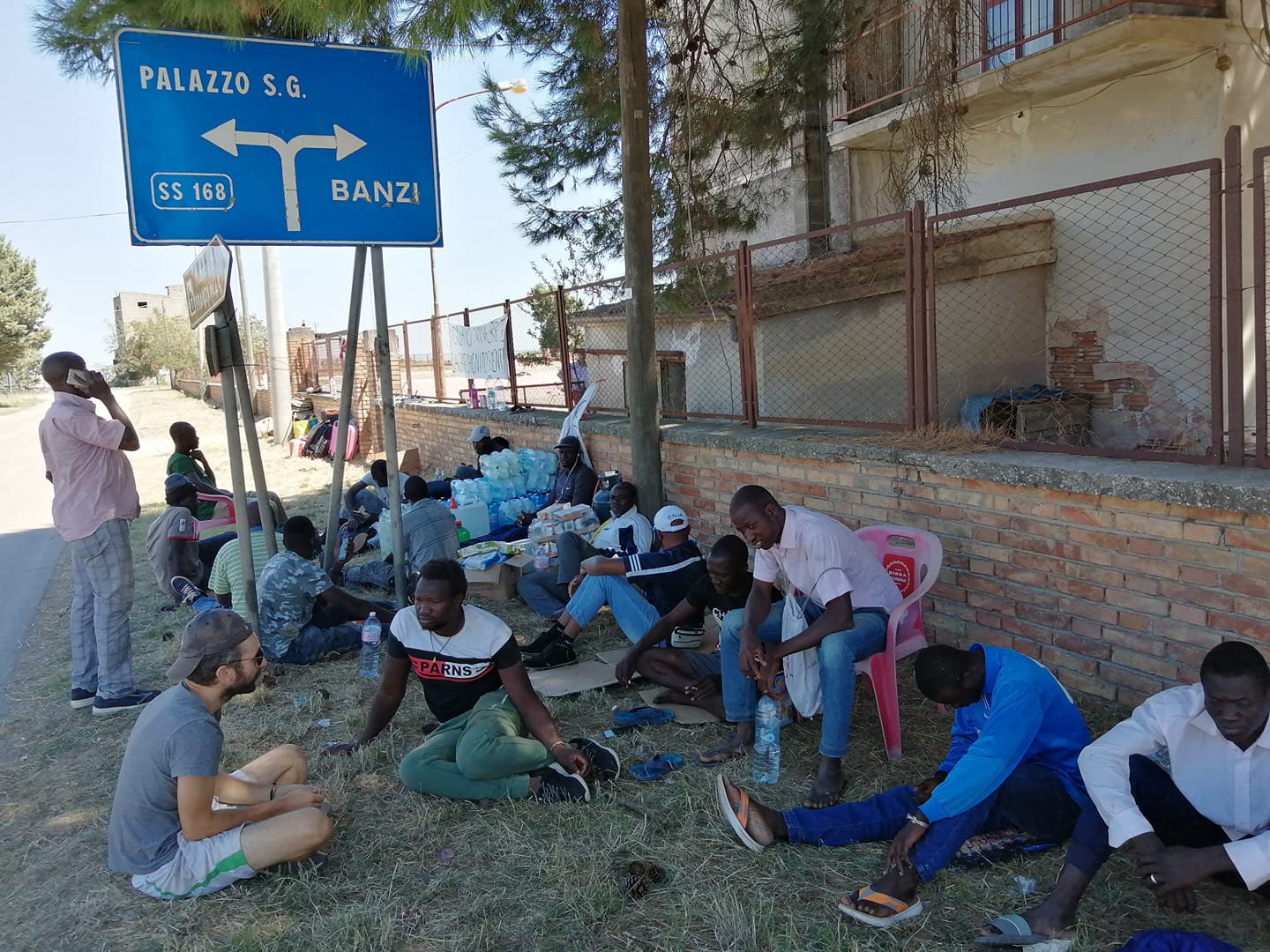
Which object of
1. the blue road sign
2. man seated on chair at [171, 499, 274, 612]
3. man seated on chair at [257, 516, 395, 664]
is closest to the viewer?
the blue road sign

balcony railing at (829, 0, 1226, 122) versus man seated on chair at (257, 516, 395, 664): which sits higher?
balcony railing at (829, 0, 1226, 122)

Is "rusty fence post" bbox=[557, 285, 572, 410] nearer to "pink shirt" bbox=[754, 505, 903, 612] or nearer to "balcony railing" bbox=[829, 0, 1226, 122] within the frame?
"balcony railing" bbox=[829, 0, 1226, 122]

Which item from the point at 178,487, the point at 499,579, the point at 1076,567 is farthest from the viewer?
the point at 178,487

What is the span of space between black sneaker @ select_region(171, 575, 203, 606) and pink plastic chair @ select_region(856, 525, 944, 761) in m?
5.25

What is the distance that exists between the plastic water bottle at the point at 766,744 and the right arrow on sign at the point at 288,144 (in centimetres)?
365

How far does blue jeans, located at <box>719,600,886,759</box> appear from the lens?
11.9 feet

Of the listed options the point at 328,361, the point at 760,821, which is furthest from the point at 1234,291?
the point at 328,361

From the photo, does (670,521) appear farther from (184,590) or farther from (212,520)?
(212,520)

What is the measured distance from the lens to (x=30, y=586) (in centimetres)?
855

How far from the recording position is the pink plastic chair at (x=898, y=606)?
12.7ft

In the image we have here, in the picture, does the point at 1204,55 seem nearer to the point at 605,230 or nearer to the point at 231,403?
the point at 605,230

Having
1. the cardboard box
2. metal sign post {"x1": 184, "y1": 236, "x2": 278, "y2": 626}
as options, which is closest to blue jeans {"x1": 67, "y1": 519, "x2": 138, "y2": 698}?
metal sign post {"x1": 184, "y1": 236, "x2": 278, "y2": 626}

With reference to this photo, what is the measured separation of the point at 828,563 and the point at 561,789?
146cm

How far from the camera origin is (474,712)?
3.80 m
